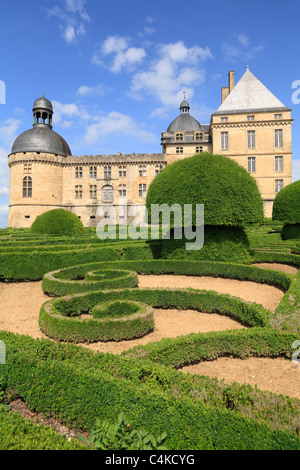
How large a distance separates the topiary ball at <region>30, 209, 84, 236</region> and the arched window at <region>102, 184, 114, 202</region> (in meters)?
18.8

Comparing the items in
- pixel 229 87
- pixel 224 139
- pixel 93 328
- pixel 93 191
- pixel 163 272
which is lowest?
pixel 93 328

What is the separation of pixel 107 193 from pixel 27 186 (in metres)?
10.7

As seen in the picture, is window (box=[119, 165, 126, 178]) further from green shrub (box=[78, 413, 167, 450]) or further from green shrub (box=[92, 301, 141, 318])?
green shrub (box=[78, 413, 167, 450])

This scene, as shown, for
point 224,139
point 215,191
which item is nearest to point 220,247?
point 215,191

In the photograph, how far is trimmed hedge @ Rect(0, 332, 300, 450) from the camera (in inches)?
89.8

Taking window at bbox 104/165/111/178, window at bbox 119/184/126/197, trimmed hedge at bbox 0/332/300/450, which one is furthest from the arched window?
trimmed hedge at bbox 0/332/300/450

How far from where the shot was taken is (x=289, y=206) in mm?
16953

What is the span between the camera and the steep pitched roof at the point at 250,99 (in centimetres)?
3366

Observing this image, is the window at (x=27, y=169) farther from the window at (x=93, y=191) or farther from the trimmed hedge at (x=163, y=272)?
the trimmed hedge at (x=163, y=272)

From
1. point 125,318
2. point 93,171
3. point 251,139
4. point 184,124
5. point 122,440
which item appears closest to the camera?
point 122,440

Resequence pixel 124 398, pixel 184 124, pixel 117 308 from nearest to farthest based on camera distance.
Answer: pixel 124 398 → pixel 117 308 → pixel 184 124

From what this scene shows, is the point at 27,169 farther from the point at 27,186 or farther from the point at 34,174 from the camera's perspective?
the point at 27,186
